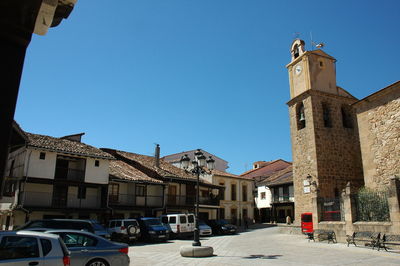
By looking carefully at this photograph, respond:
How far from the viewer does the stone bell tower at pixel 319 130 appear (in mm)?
24719

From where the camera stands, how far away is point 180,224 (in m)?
23.1

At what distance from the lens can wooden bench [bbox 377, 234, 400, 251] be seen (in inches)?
530

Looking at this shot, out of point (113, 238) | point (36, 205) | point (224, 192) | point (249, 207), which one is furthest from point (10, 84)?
point (249, 207)

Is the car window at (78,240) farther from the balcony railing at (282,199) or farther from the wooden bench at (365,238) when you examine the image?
the balcony railing at (282,199)

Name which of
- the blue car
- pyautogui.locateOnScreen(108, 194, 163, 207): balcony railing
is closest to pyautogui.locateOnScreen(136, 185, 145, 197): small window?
pyautogui.locateOnScreen(108, 194, 163, 207): balcony railing

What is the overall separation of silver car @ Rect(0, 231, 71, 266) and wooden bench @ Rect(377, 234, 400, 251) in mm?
13001

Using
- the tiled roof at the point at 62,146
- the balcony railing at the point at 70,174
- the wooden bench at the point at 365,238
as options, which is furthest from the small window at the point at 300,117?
the balcony railing at the point at 70,174

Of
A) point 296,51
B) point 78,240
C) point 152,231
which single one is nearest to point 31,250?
point 78,240

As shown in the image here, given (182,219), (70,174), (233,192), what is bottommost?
(182,219)

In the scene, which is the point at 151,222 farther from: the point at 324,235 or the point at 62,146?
the point at 324,235

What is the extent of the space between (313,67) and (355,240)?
50.4ft

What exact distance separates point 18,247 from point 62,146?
20148 mm

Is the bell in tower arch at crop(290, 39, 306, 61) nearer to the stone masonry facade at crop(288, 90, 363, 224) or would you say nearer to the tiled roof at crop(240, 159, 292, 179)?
the stone masonry facade at crop(288, 90, 363, 224)

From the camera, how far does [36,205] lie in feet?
71.9
